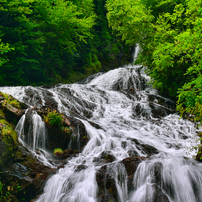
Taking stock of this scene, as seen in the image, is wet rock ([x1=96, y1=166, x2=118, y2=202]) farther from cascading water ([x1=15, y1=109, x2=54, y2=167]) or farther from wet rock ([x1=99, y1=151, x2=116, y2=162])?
cascading water ([x1=15, y1=109, x2=54, y2=167])

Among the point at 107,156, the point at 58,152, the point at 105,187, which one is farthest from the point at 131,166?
the point at 58,152

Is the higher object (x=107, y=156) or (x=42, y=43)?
(x=42, y=43)

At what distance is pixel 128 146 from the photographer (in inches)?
304

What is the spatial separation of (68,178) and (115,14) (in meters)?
12.3

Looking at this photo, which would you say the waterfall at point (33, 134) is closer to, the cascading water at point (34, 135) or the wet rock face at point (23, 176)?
the cascading water at point (34, 135)

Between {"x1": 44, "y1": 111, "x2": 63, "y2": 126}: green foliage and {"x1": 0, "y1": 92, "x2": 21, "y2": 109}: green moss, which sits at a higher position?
{"x1": 0, "y1": 92, "x2": 21, "y2": 109}: green moss

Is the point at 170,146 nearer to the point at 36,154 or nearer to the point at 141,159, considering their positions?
the point at 141,159

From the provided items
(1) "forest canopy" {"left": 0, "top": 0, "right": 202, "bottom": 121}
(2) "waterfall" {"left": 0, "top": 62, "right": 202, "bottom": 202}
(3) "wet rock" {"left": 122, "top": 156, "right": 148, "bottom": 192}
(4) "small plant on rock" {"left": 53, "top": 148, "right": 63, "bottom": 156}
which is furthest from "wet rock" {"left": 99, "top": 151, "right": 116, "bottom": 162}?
(1) "forest canopy" {"left": 0, "top": 0, "right": 202, "bottom": 121}

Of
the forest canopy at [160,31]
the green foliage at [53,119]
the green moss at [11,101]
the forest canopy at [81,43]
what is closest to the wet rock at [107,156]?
the green foliage at [53,119]

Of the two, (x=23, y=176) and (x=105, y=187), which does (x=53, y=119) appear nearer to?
(x=23, y=176)

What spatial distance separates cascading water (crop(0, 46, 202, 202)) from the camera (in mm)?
4984

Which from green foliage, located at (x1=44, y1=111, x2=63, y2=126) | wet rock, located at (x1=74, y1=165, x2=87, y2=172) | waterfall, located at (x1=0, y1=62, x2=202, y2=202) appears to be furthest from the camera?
green foliage, located at (x1=44, y1=111, x2=63, y2=126)

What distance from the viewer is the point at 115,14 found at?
45.1 ft

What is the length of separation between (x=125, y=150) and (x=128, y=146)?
1.00ft
